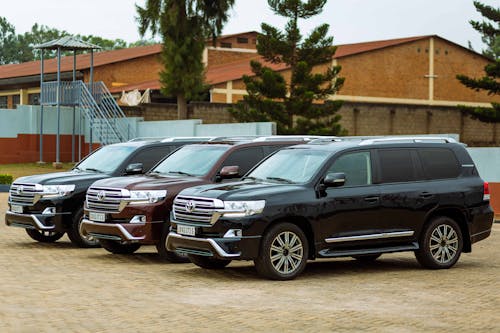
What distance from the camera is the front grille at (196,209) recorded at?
12.8m

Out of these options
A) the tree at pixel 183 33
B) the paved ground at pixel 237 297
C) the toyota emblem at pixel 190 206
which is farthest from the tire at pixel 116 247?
the tree at pixel 183 33

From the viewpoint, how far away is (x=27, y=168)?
138 ft

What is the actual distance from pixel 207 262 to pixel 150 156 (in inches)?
167

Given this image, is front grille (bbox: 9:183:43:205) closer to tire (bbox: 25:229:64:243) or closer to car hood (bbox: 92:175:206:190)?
tire (bbox: 25:229:64:243)

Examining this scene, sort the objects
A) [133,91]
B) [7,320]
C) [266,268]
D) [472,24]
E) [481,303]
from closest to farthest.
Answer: [7,320]
[481,303]
[266,268]
[472,24]
[133,91]

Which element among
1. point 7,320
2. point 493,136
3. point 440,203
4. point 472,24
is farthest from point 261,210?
point 493,136

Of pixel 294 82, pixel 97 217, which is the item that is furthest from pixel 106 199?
pixel 294 82

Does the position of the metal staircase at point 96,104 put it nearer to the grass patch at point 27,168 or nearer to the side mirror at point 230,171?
the grass patch at point 27,168

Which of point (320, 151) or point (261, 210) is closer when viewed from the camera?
point (261, 210)

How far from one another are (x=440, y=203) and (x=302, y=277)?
241cm

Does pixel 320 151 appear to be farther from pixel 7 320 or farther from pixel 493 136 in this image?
pixel 493 136

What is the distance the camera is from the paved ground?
9.51 meters

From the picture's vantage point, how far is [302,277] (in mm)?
13258

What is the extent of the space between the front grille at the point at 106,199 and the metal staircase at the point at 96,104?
80.1 feet
